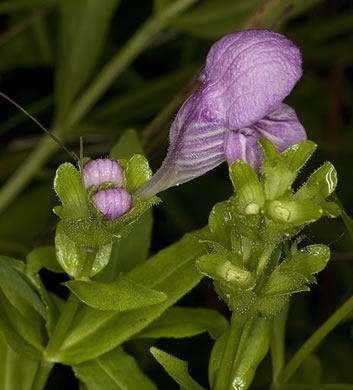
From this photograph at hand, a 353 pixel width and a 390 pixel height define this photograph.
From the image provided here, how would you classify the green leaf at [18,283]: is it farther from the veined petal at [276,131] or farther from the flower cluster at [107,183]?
the veined petal at [276,131]

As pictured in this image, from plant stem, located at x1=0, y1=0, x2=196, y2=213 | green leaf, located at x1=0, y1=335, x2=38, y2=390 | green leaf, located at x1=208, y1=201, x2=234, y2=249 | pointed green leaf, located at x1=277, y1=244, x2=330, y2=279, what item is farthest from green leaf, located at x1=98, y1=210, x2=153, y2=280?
plant stem, located at x1=0, y1=0, x2=196, y2=213

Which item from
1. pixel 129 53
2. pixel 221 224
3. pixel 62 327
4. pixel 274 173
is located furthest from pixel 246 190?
pixel 129 53

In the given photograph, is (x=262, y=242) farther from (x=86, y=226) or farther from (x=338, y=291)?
(x=338, y=291)

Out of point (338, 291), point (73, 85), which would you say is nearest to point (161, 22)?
point (73, 85)

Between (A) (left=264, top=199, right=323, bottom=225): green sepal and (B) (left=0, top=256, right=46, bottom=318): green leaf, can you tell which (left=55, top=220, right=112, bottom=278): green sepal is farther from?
(A) (left=264, top=199, right=323, bottom=225): green sepal

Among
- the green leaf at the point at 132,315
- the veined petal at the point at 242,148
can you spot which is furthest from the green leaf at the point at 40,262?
the veined petal at the point at 242,148
